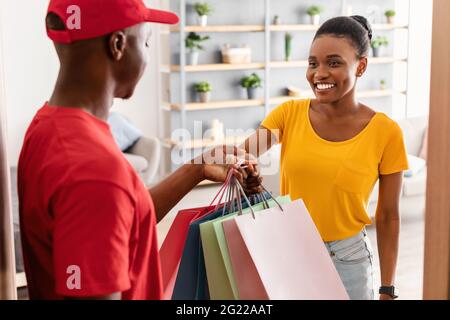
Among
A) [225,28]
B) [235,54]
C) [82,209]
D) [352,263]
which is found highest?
[225,28]

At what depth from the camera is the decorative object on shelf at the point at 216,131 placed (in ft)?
16.2

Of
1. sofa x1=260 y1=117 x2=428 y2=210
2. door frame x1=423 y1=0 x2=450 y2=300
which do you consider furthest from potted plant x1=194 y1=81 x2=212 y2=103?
door frame x1=423 y1=0 x2=450 y2=300

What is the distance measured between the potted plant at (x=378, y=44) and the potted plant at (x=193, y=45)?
1.56 metres

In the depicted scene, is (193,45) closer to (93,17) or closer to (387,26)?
(387,26)

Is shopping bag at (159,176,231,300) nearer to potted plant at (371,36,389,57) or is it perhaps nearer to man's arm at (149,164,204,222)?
man's arm at (149,164,204,222)

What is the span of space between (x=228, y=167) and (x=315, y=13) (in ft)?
15.2

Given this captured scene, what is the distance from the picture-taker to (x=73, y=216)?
1.78ft

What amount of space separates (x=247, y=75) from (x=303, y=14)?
2.47 feet

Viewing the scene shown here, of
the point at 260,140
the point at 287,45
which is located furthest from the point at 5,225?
the point at 287,45

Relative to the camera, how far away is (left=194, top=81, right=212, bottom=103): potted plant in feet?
16.2

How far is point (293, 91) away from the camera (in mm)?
5316

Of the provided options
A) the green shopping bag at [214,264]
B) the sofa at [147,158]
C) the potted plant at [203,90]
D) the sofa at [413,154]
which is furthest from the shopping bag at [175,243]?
the potted plant at [203,90]

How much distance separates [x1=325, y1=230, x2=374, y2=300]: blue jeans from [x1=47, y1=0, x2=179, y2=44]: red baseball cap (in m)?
0.66
